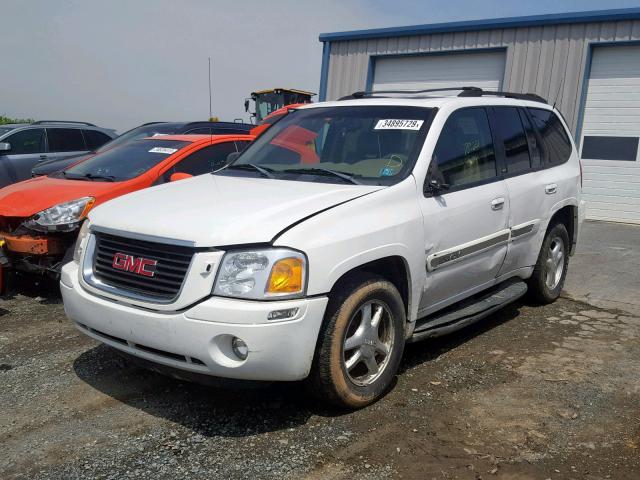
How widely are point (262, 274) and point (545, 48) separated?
11038 millimetres

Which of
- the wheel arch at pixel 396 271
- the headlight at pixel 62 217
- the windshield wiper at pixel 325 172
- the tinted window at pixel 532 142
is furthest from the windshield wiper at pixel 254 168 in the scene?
the tinted window at pixel 532 142

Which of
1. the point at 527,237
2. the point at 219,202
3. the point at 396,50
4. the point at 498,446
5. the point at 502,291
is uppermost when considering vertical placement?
the point at 396,50

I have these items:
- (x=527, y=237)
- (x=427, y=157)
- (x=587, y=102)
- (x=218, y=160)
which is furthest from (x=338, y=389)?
(x=587, y=102)

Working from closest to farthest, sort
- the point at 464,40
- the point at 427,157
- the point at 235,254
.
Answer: the point at 235,254 < the point at 427,157 < the point at 464,40

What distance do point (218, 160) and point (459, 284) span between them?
3.44 m

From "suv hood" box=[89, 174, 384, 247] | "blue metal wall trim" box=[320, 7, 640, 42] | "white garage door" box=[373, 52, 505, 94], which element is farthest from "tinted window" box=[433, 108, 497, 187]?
"white garage door" box=[373, 52, 505, 94]

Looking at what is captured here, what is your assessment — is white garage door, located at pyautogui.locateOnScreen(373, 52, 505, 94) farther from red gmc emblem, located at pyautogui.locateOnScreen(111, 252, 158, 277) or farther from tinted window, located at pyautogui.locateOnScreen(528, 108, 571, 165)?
red gmc emblem, located at pyautogui.locateOnScreen(111, 252, 158, 277)

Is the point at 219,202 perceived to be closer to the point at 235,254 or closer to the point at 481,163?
the point at 235,254

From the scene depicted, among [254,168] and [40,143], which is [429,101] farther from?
[40,143]

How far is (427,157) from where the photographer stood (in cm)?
397

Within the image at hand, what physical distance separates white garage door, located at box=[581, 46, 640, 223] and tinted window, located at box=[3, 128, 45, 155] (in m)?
10.4

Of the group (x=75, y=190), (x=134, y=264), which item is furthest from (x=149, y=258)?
(x=75, y=190)

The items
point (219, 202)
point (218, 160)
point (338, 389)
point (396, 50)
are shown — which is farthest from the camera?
point (396, 50)

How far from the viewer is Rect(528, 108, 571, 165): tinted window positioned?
5.41 metres
